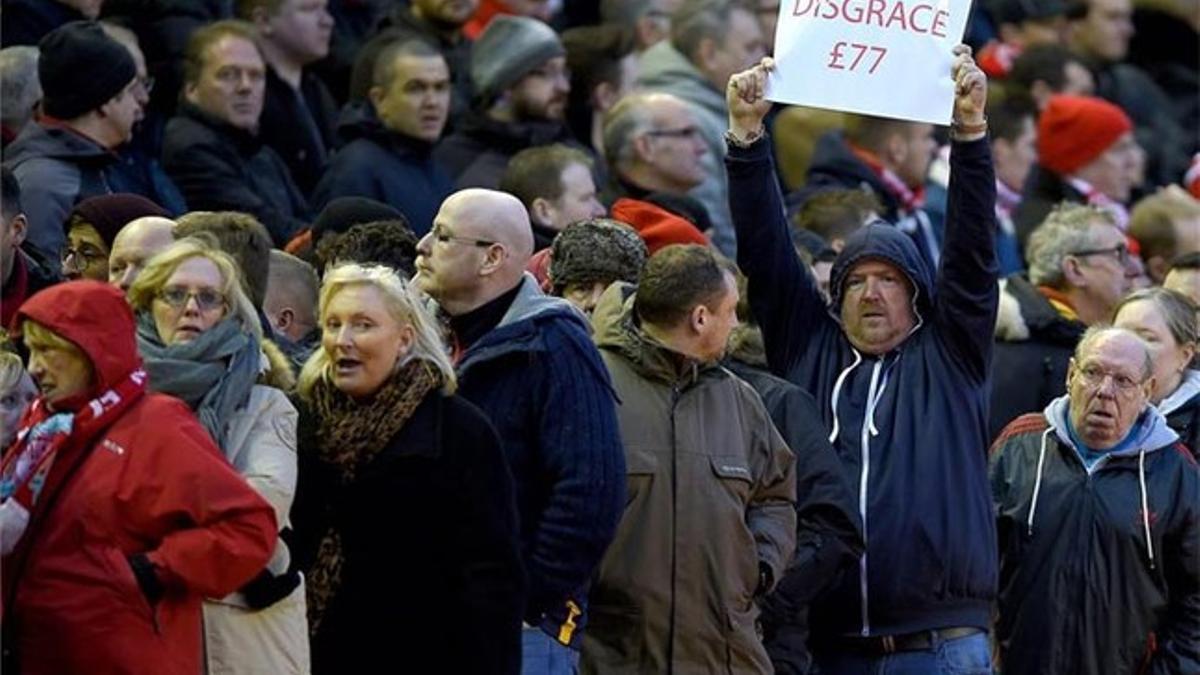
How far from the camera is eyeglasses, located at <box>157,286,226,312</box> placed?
802cm

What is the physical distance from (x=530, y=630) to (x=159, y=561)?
1.36m

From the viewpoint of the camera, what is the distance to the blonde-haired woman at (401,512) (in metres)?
7.96

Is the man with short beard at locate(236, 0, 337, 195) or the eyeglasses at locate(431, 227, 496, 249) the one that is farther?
the man with short beard at locate(236, 0, 337, 195)

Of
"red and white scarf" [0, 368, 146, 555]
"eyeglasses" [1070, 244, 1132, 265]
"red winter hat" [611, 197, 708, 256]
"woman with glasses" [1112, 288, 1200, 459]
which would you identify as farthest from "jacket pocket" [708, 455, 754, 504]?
"eyeglasses" [1070, 244, 1132, 265]

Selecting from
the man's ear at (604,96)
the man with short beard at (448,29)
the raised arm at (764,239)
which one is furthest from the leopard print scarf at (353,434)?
the man's ear at (604,96)

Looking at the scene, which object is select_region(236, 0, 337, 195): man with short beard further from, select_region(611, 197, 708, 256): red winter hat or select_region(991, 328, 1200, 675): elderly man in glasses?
select_region(991, 328, 1200, 675): elderly man in glasses

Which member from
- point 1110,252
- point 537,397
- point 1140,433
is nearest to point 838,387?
point 1140,433

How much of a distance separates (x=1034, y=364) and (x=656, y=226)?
192cm

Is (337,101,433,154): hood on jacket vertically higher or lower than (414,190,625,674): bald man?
higher

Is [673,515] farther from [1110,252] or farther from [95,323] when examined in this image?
[1110,252]

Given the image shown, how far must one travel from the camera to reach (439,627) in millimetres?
7961

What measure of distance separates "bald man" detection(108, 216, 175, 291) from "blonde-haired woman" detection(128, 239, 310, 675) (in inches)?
30.9

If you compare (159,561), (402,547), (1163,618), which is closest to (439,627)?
(402,547)

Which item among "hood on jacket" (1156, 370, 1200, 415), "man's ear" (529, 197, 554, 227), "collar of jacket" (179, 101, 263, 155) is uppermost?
"collar of jacket" (179, 101, 263, 155)
